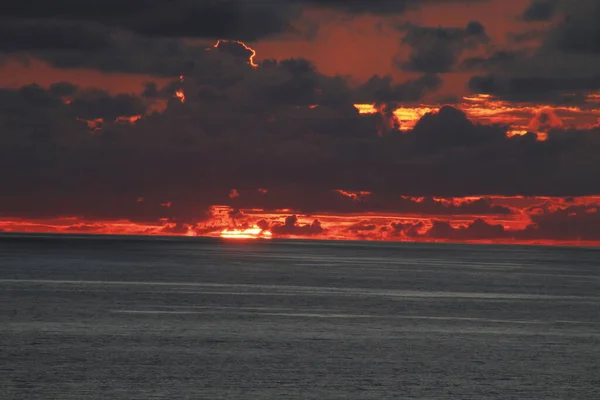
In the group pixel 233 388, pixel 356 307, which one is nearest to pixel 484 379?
pixel 233 388

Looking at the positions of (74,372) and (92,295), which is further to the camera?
(92,295)

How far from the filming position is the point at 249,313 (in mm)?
72562

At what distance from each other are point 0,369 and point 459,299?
63879 millimetres

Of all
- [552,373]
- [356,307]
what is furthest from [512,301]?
[552,373]

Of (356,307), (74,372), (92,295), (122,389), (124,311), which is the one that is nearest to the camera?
(122,389)

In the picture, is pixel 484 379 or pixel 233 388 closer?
pixel 233 388

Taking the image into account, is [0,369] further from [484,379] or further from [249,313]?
[249,313]

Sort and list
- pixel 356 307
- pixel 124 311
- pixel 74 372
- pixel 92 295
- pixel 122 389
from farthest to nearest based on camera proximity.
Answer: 1. pixel 92 295
2. pixel 356 307
3. pixel 124 311
4. pixel 74 372
5. pixel 122 389

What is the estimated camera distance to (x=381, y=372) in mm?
41156

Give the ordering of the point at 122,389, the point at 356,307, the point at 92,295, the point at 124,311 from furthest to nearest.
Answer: the point at 92,295, the point at 356,307, the point at 124,311, the point at 122,389

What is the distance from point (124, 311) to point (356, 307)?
19709 millimetres

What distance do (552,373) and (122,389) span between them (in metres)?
17.6

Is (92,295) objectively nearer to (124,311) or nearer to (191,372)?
(124,311)

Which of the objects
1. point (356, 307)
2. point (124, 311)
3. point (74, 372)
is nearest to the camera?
point (74, 372)
